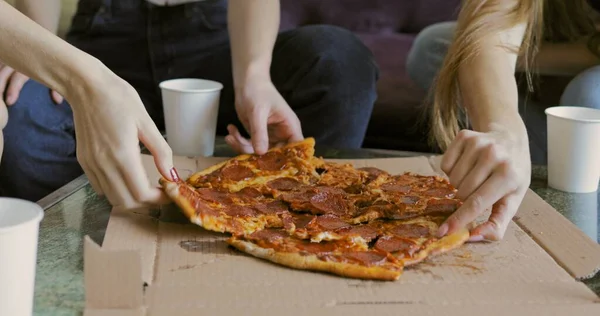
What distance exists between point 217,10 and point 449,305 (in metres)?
1.14

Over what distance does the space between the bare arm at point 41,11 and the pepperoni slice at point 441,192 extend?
964 mm

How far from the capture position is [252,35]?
1.64 m

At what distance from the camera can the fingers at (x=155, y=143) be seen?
1031mm

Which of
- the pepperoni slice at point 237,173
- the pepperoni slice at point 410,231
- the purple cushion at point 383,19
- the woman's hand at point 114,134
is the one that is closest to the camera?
the woman's hand at point 114,134

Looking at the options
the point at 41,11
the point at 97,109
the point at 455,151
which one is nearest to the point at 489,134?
the point at 455,151

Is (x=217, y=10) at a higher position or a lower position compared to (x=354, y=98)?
higher

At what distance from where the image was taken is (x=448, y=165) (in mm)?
1145

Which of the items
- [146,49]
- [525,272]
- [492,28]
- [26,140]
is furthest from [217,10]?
[525,272]

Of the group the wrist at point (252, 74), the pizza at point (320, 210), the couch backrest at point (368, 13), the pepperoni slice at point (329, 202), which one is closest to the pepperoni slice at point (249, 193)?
the pizza at point (320, 210)

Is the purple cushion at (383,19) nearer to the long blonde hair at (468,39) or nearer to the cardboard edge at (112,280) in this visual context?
the long blonde hair at (468,39)

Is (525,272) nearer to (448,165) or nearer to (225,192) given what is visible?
(448,165)

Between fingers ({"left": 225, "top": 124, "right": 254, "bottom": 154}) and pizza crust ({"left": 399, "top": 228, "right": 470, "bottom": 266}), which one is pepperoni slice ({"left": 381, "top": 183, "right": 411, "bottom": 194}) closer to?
pizza crust ({"left": 399, "top": 228, "right": 470, "bottom": 266})

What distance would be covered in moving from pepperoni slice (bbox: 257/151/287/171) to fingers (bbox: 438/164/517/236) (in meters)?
0.40

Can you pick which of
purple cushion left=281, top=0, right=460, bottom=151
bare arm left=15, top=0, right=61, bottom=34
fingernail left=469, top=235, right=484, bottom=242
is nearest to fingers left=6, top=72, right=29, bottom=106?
bare arm left=15, top=0, right=61, bottom=34
